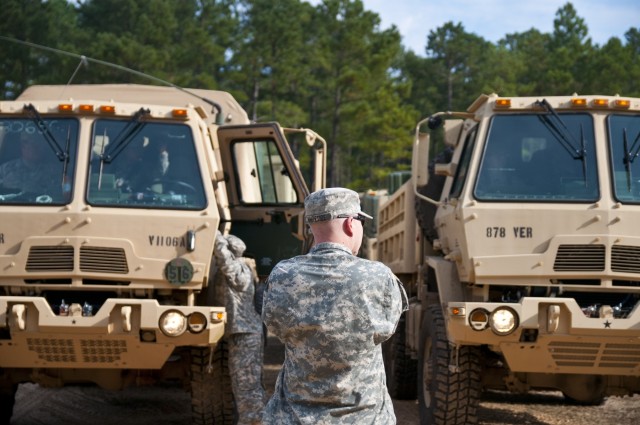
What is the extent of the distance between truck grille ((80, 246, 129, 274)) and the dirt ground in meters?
1.88

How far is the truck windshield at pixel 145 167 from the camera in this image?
27.6ft

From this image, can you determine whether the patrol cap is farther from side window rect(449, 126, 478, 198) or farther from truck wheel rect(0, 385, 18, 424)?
truck wheel rect(0, 385, 18, 424)

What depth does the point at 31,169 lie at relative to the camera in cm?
849

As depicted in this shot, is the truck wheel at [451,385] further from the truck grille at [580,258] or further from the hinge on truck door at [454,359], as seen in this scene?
the truck grille at [580,258]

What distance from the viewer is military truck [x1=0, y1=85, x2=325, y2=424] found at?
7863 mm

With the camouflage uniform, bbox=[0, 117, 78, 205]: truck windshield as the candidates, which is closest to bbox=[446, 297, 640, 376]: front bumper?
the camouflage uniform

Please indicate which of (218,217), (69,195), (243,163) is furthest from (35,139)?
(243,163)

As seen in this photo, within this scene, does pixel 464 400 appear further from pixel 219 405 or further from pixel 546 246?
pixel 219 405

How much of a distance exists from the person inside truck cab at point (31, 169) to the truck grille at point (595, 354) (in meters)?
3.74

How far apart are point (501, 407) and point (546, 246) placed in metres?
3.07

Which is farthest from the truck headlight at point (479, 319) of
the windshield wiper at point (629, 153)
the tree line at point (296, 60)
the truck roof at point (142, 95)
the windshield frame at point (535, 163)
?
the tree line at point (296, 60)

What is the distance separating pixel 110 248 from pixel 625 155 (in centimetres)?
374

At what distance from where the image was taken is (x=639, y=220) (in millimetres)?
8023

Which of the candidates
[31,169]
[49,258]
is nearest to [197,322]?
[49,258]
